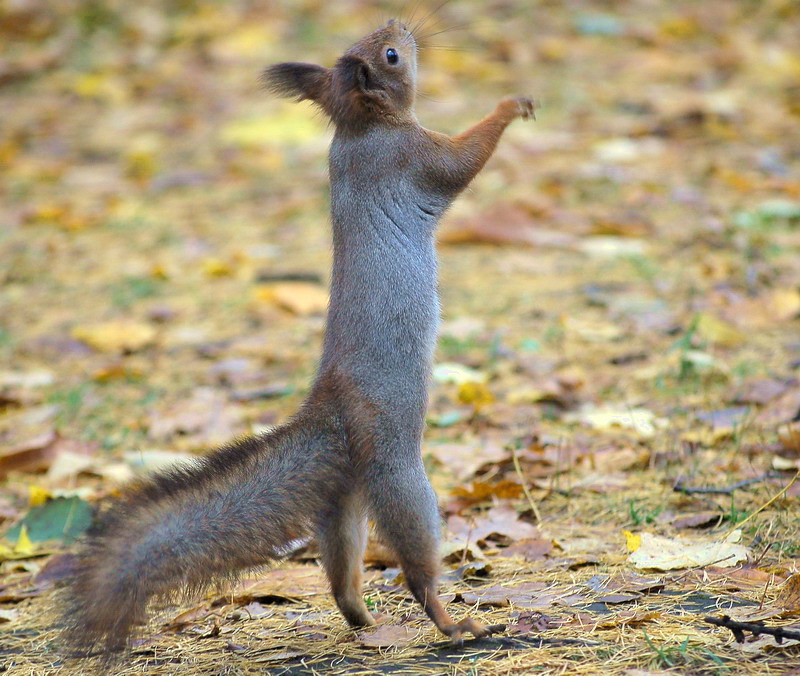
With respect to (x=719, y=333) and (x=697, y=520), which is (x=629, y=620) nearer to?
(x=697, y=520)

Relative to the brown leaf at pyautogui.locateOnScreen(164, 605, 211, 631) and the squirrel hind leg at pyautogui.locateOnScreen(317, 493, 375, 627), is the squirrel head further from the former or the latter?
the brown leaf at pyautogui.locateOnScreen(164, 605, 211, 631)

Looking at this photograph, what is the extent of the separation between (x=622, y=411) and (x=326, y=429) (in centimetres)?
183

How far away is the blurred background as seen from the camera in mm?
4203

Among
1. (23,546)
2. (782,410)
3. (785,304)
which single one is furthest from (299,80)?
(785,304)

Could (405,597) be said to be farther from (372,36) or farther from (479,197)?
(479,197)

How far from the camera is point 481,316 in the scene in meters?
5.23

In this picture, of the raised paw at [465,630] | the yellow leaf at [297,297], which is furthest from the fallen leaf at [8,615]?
the yellow leaf at [297,297]

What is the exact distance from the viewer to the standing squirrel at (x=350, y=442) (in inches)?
91.9

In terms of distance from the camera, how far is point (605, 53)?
879 cm

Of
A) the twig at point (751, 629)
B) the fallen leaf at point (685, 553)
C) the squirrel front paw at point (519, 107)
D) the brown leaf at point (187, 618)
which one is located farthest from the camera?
the squirrel front paw at point (519, 107)

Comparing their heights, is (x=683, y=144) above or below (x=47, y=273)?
above

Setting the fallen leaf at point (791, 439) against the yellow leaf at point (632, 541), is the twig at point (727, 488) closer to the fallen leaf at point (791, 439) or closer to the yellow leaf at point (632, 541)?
the fallen leaf at point (791, 439)

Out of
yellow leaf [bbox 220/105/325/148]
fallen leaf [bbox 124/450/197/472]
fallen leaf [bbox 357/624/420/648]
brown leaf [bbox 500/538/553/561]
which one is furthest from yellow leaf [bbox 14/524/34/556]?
yellow leaf [bbox 220/105/325/148]

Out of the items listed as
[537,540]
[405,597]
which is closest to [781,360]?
[537,540]
